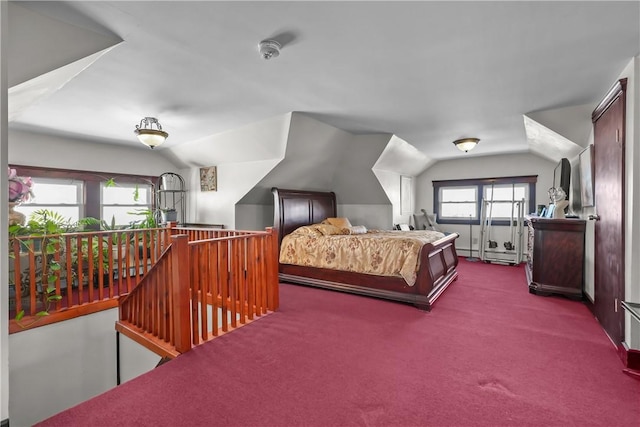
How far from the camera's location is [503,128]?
4402 mm

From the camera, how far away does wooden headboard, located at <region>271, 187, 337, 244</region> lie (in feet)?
16.1

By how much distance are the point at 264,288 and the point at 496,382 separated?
7.28 ft

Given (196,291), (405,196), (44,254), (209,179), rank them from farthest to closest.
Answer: (405,196)
(209,179)
(44,254)
(196,291)

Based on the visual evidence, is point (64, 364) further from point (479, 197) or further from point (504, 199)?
point (504, 199)

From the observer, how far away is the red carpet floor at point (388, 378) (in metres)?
1.63

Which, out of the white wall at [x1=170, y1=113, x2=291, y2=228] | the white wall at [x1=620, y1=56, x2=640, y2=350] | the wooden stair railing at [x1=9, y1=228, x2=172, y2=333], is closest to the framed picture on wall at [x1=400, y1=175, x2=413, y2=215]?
the white wall at [x1=170, y1=113, x2=291, y2=228]

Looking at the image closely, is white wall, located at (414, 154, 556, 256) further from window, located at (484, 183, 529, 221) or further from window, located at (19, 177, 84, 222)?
window, located at (19, 177, 84, 222)

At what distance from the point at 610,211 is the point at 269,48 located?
10.7 feet

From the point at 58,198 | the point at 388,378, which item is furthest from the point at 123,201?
the point at 388,378

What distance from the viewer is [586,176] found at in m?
3.44

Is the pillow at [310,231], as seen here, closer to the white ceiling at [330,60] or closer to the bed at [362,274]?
the bed at [362,274]

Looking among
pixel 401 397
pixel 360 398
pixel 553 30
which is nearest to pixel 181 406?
pixel 360 398

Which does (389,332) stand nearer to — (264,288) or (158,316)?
(264,288)

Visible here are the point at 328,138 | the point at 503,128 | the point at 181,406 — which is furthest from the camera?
the point at 328,138
